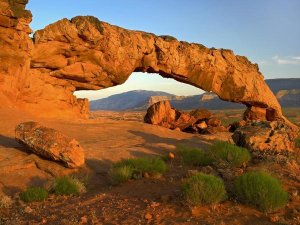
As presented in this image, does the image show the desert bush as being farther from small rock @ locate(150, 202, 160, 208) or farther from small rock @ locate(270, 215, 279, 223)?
small rock @ locate(270, 215, 279, 223)

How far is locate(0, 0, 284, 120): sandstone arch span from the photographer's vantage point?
20672 mm

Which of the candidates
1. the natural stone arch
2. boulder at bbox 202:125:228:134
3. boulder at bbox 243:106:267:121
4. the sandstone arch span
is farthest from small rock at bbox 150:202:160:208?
boulder at bbox 243:106:267:121

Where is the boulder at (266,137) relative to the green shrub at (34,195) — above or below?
above

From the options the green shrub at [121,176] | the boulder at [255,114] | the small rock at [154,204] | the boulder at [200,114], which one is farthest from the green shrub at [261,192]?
the boulder at [255,114]

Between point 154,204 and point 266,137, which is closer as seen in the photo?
point 154,204

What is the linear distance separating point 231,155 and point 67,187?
4.95m

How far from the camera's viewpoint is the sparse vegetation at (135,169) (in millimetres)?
10180

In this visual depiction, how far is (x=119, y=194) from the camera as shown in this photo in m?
8.93

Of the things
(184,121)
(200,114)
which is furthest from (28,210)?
(200,114)

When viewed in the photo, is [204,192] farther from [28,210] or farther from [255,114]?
[255,114]

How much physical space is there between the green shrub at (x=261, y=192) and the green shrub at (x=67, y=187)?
13.3ft

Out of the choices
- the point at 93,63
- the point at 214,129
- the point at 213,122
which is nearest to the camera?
the point at 93,63

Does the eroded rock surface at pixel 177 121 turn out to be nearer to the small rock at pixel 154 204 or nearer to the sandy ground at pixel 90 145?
the sandy ground at pixel 90 145

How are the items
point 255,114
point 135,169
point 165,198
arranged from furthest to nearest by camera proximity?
point 255,114, point 135,169, point 165,198
